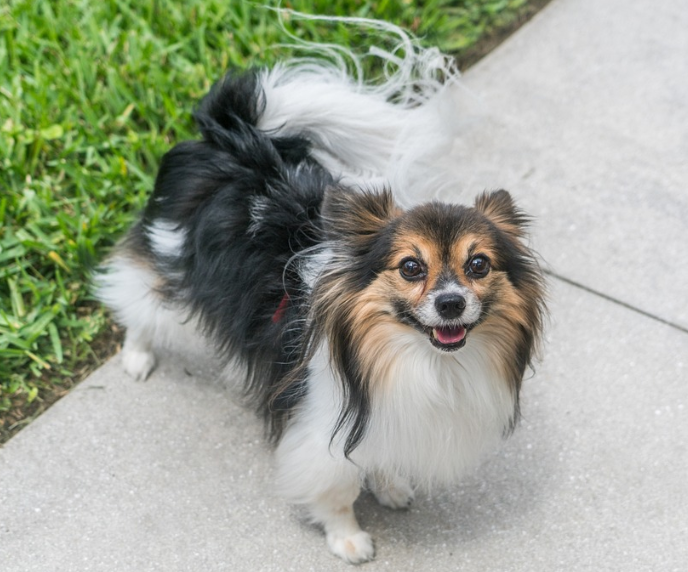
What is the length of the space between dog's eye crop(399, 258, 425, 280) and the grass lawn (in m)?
1.86

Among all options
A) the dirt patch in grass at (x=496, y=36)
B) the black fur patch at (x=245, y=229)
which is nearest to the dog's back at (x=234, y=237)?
the black fur patch at (x=245, y=229)

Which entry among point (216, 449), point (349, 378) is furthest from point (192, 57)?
point (349, 378)

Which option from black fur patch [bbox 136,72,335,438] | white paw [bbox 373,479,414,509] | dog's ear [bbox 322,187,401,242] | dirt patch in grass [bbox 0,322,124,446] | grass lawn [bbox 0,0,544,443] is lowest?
dirt patch in grass [bbox 0,322,124,446]

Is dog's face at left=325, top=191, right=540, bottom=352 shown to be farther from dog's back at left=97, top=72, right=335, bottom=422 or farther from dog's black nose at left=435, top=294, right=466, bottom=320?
dog's back at left=97, top=72, right=335, bottom=422

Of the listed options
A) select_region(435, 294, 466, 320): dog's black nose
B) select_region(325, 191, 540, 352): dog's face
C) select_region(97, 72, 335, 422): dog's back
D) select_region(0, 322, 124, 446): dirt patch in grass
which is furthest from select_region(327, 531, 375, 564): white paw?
select_region(0, 322, 124, 446): dirt patch in grass

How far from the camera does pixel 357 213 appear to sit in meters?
2.67

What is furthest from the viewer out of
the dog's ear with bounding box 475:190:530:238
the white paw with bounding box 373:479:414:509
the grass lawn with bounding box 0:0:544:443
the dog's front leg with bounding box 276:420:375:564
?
the grass lawn with bounding box 0:0:544:443

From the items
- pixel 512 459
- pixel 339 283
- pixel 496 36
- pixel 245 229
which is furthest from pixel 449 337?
pixel 496 36

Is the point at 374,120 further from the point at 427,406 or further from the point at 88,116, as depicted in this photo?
the point at 88,116

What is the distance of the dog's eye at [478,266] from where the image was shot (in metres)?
2.54

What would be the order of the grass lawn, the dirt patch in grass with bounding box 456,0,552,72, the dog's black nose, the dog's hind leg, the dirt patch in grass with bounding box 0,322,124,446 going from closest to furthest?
1. the dog's black nose
2. the dirt patch in grass with bounding box 0,322,124,446
3. the dog's hind leg
4. the grass lawn
5. the dirt patch in grass with bounding box 456,0,552,72

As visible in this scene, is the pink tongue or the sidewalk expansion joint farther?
the sidewalk expansion joint

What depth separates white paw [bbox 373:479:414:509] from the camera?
10.7 feet

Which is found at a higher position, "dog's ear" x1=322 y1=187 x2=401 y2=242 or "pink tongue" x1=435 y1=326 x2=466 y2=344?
"dog's ear" x1=322 y1=187 x2=401 y2=242
